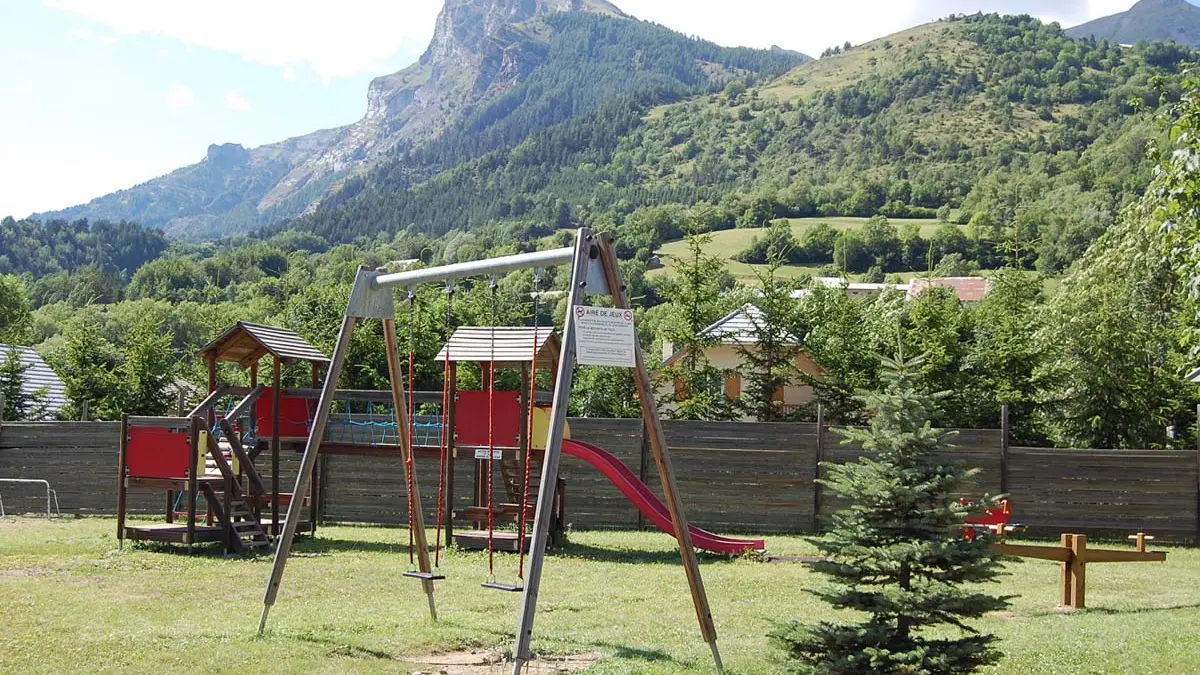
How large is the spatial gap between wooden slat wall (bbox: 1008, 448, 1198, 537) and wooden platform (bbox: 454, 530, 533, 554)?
843 centimetres

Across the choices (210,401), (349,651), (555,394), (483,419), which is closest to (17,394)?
(210,401)

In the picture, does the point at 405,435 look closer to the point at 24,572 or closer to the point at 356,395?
the point at 24,572

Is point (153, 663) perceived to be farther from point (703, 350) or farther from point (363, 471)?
point (703, 350)

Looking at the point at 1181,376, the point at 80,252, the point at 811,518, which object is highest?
the point at 80,252

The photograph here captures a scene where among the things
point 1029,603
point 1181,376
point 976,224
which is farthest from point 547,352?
point 976,224

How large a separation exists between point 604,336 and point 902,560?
2585 mm

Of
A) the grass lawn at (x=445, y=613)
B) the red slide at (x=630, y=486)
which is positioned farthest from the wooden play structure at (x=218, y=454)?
the red slide at (x=630, y=486)

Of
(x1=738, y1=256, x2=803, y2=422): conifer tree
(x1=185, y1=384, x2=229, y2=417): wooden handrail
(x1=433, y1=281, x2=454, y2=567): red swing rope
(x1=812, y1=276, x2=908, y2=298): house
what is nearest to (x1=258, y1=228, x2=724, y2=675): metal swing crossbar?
(x1=433, y1=281, x2=454, y2=567): red swing rope

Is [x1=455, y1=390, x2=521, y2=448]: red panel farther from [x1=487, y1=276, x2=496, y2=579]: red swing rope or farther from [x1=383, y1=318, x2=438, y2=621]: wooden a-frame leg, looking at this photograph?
[x1=383, y1=318, x2=438, y2=621]: wooden a-frame leg

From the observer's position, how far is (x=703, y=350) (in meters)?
24.3

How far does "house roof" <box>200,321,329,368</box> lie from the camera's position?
17.3 m

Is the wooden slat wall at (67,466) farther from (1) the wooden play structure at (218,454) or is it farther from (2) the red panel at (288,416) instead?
(2) the red panel at (288,416)

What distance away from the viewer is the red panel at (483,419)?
17.6 metres

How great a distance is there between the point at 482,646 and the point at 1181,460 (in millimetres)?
14130
